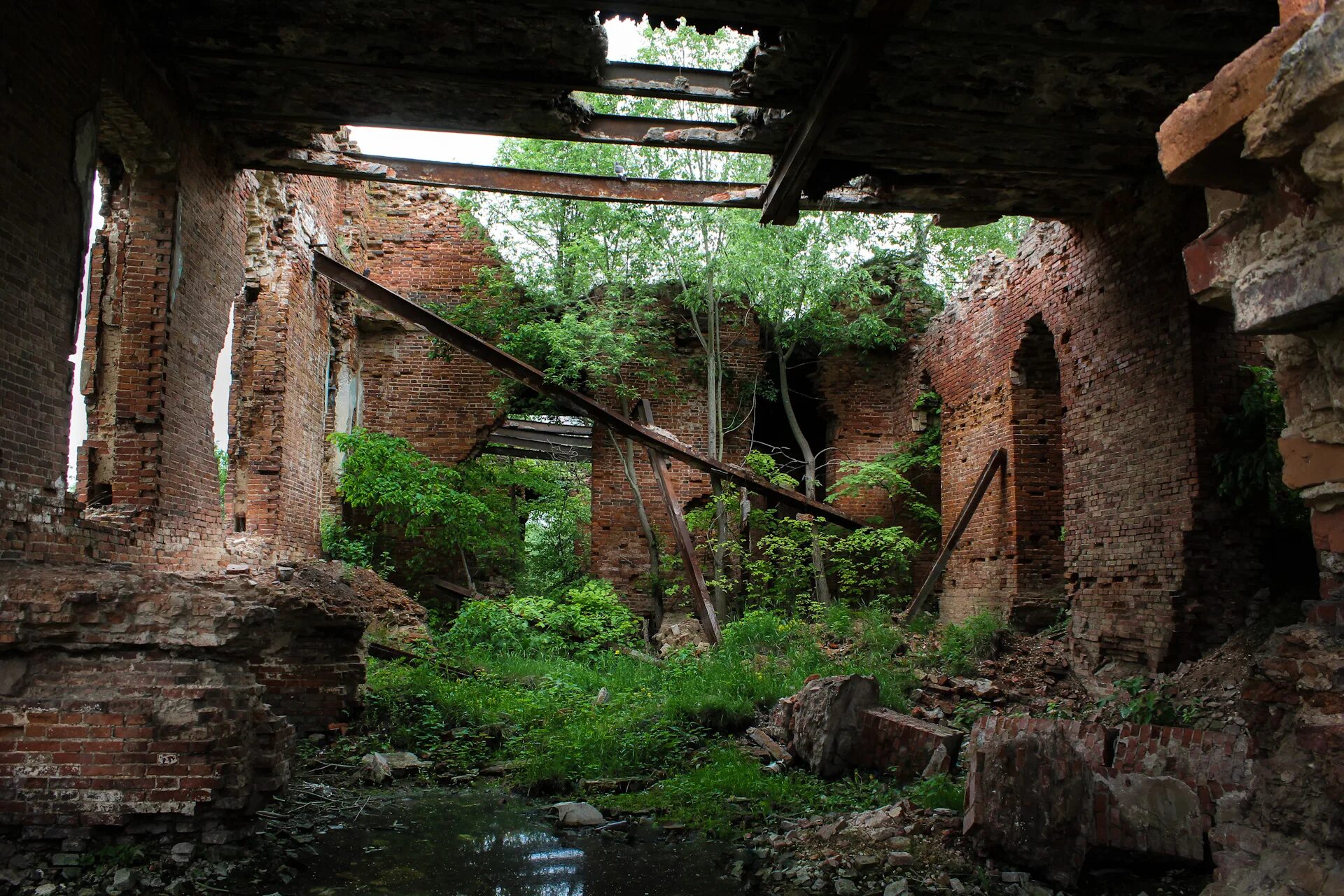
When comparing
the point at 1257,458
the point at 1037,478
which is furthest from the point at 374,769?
the point at 1037,478

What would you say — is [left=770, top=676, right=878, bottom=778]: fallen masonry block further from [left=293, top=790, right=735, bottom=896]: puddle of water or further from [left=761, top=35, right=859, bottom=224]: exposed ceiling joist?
[left=761, top=35, right=859, bottom=224]: exposed ceiling joist

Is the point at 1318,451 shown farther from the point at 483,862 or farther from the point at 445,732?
the point at 445,732

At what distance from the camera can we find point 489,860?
512 centimetres

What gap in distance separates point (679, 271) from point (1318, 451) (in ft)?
38.8

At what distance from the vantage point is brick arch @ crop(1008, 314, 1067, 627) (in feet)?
36.7

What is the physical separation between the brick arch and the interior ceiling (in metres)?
3.68

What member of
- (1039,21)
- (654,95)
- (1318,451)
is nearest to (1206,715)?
(1318,451)

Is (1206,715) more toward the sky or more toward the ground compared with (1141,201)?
more toward the ground

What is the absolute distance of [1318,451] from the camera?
266 cm

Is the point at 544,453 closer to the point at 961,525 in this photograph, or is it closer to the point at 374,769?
the point at 961,525

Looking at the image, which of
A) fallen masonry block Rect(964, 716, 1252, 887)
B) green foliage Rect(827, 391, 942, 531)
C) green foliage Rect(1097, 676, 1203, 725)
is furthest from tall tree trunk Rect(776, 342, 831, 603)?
fallen masonry block Rect(964, 716, 1252, 887)

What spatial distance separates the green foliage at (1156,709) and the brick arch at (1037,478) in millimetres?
4226

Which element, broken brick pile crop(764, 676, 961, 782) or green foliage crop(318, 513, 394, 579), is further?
green foliage crop(318, 513, 394, 579)

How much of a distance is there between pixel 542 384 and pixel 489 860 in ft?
26.3
